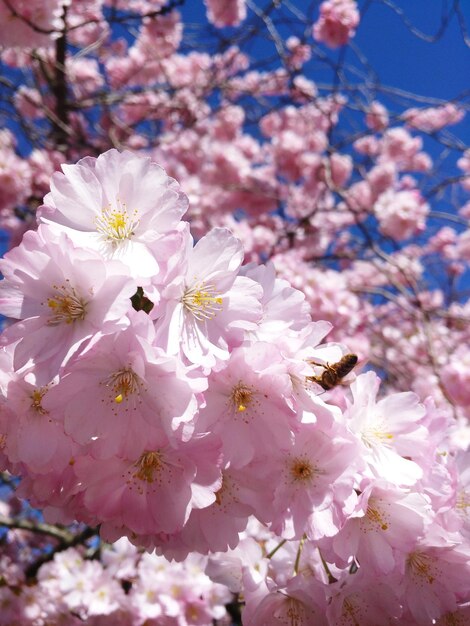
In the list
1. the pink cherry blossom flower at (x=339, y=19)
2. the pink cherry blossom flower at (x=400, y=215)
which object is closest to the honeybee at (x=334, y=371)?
the pink cherry blossom flower at (x=400, y=215)

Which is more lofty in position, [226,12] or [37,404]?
[37,404]

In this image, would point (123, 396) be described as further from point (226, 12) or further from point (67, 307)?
point (226, 12)

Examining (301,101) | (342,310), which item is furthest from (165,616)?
(301,101)

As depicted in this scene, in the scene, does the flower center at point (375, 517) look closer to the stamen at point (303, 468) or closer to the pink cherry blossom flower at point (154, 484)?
the stamen at point (303, 468)

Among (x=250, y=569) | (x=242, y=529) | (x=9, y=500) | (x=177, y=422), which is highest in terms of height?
(x=177, y=422)

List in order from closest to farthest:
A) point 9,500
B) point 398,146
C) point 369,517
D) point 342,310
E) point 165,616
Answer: point 369,517 → point 165,616 → point 342,310 → point 9,500 → point 398,146

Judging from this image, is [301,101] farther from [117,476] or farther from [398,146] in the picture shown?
[117,476]

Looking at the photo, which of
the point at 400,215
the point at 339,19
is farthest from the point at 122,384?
the point at 339,19
